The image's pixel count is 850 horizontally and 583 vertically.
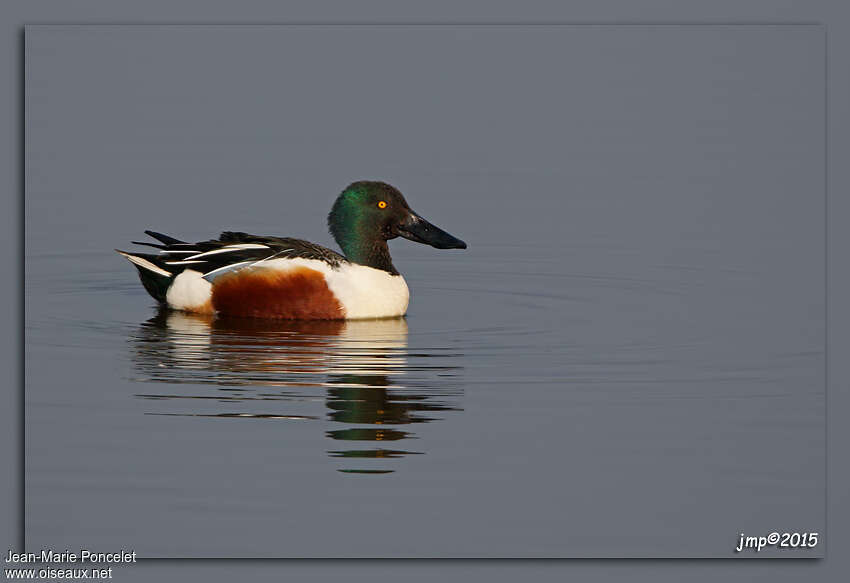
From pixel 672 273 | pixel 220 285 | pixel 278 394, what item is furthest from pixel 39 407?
pixel 672 273

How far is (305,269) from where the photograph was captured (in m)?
13.3

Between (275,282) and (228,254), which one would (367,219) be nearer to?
(275,282)

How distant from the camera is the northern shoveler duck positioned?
1330cm

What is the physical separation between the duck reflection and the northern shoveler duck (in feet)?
0.48

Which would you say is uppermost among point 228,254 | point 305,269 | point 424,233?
point 424,233

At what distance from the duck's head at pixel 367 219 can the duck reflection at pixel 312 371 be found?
75cm

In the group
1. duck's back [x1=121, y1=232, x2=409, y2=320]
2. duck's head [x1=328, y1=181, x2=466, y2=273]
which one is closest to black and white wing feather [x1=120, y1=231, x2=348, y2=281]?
duck's back [x1=121, y1=232, x2=409, y2=320]

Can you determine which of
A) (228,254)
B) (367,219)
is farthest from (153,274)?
(367,219)

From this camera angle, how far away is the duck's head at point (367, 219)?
1387 cm

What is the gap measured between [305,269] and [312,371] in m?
2.32

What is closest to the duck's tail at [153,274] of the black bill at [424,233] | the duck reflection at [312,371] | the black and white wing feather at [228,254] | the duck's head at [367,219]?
the black and white wing feather at [228,254]

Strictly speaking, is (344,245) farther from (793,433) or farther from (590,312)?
(793,433)

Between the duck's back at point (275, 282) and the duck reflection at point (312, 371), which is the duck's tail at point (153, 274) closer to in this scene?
the duck's back at point (275, 282)

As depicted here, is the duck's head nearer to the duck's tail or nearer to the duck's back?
the duck's back
